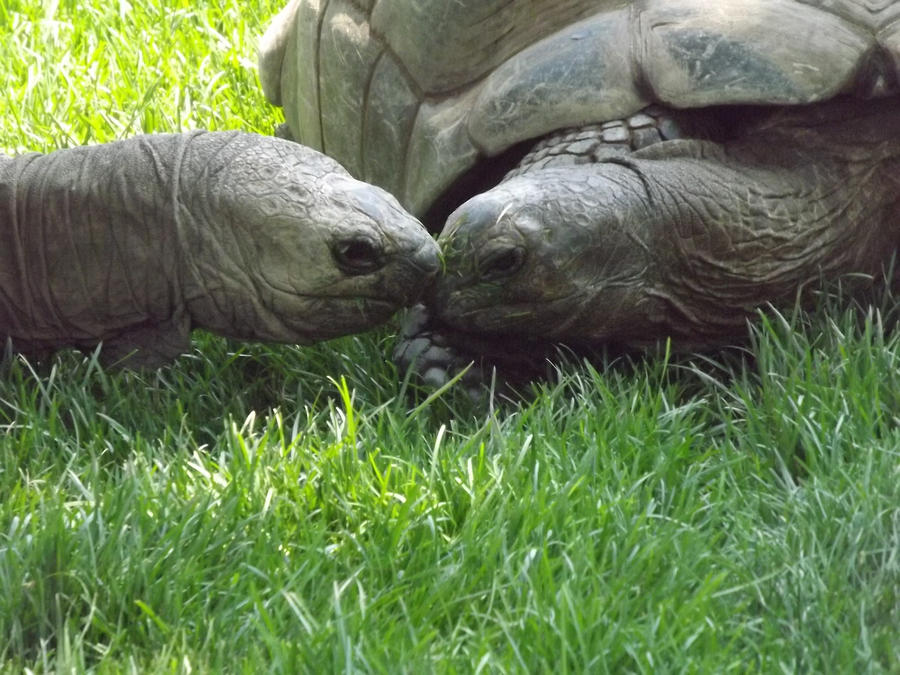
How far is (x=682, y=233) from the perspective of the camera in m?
3.60

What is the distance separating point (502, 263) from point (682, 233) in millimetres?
485

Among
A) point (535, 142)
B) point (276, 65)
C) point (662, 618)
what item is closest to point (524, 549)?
point (662, 618)

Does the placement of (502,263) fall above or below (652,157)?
below

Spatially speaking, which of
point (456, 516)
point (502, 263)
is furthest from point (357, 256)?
point (456, 516)

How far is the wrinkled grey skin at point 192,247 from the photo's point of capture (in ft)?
10.4

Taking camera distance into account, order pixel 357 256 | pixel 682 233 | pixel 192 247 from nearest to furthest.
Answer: pixel 357 256 → pixel 192 247 → pixel 682 233

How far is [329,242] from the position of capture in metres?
3.14

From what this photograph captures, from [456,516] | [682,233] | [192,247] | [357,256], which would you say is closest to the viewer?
[456,516]

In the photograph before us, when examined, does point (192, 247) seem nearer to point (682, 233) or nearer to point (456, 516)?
point (456, 516)

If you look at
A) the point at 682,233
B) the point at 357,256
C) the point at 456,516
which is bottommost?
the point at 456,516

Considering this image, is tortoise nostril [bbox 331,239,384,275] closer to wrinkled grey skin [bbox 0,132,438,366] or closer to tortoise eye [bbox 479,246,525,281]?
wrinkled grey skin [bbox 0,132,438,366]

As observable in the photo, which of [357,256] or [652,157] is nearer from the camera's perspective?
[357,256]

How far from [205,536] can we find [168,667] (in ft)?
1.09

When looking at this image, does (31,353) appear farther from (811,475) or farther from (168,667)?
(811,475)
